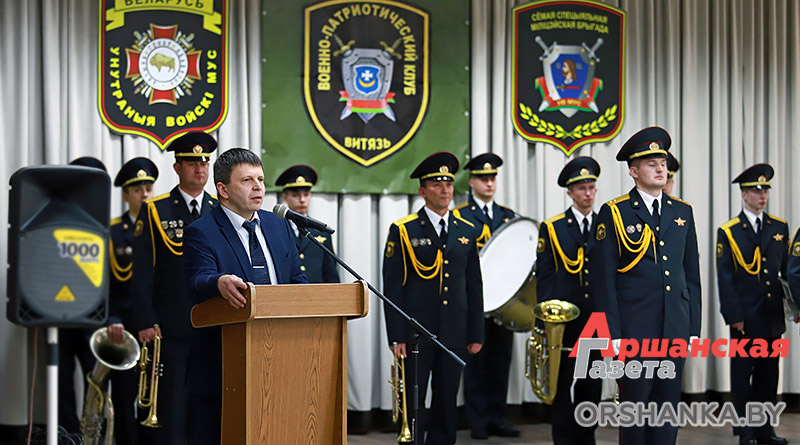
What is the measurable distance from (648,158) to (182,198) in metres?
2.60

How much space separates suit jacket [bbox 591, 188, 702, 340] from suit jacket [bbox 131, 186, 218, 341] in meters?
2.24

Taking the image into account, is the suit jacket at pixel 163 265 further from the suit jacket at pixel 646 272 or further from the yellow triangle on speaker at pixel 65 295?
the yellow triangle on speaker at pixel 65 295

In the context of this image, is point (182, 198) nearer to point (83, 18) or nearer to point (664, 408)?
point (83, 18)

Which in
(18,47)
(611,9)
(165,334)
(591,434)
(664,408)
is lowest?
(591,434)

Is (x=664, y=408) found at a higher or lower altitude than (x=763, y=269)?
→ lower

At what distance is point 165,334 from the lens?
501 centimetres

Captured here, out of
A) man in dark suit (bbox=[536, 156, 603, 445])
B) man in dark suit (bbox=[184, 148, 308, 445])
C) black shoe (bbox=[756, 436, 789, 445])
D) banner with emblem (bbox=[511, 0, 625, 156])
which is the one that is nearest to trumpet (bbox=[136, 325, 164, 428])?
man in dark suit (bbox=[184, 148, 308, 445])

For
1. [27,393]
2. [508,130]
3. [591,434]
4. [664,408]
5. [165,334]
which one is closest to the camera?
[664,408]

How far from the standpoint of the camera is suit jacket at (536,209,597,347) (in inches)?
231

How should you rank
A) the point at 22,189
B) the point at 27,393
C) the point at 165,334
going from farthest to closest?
the point at 27,393 < the point at 165,334 < the point at 22,189

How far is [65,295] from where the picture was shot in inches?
96.3

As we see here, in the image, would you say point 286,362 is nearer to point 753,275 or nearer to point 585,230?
point 585,230

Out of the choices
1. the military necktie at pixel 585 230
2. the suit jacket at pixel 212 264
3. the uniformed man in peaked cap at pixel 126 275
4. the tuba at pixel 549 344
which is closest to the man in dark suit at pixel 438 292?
the tuba at pixel 549 344

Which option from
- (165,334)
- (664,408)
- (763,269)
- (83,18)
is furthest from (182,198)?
(763,269)
